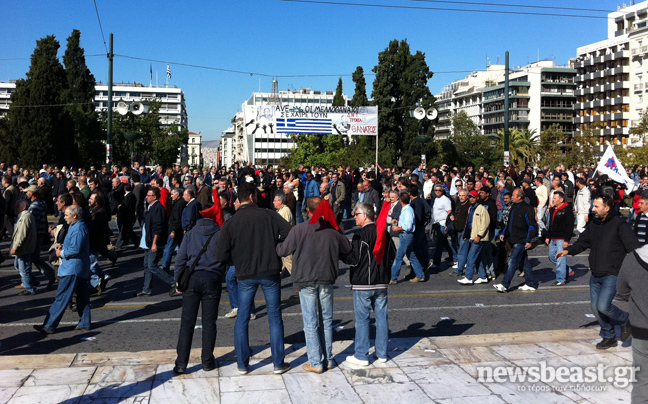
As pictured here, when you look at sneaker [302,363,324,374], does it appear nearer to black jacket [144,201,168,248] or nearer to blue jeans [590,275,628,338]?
blue jeans [590,275,628,338]

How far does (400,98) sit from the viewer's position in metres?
55.7

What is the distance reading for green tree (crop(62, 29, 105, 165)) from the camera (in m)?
53.7

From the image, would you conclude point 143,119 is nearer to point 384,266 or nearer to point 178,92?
point 384,266

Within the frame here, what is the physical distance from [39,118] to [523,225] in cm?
4310

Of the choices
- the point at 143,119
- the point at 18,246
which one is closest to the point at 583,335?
the point at 18,246

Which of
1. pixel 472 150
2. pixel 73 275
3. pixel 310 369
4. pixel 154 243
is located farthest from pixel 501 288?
pixel 472 150

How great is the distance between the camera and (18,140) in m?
46.6

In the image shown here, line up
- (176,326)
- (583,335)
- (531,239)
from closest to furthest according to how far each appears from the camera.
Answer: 1. (583,335)
2. (176,326)
3. (531,239)

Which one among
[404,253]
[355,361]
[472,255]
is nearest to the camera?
[355,361]

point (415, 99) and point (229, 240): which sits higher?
point (415, 99)

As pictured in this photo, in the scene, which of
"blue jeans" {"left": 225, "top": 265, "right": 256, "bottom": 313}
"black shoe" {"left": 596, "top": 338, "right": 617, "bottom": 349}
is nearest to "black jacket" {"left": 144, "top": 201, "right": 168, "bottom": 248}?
"blue jeans" {"left": 225, "top": 265, "right": 256, "bottom": 313}

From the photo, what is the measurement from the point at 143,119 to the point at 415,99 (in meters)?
23.0

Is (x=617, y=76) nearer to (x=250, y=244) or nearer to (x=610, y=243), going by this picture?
(x=610, y=243)

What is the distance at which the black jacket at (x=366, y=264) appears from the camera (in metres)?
6.41
